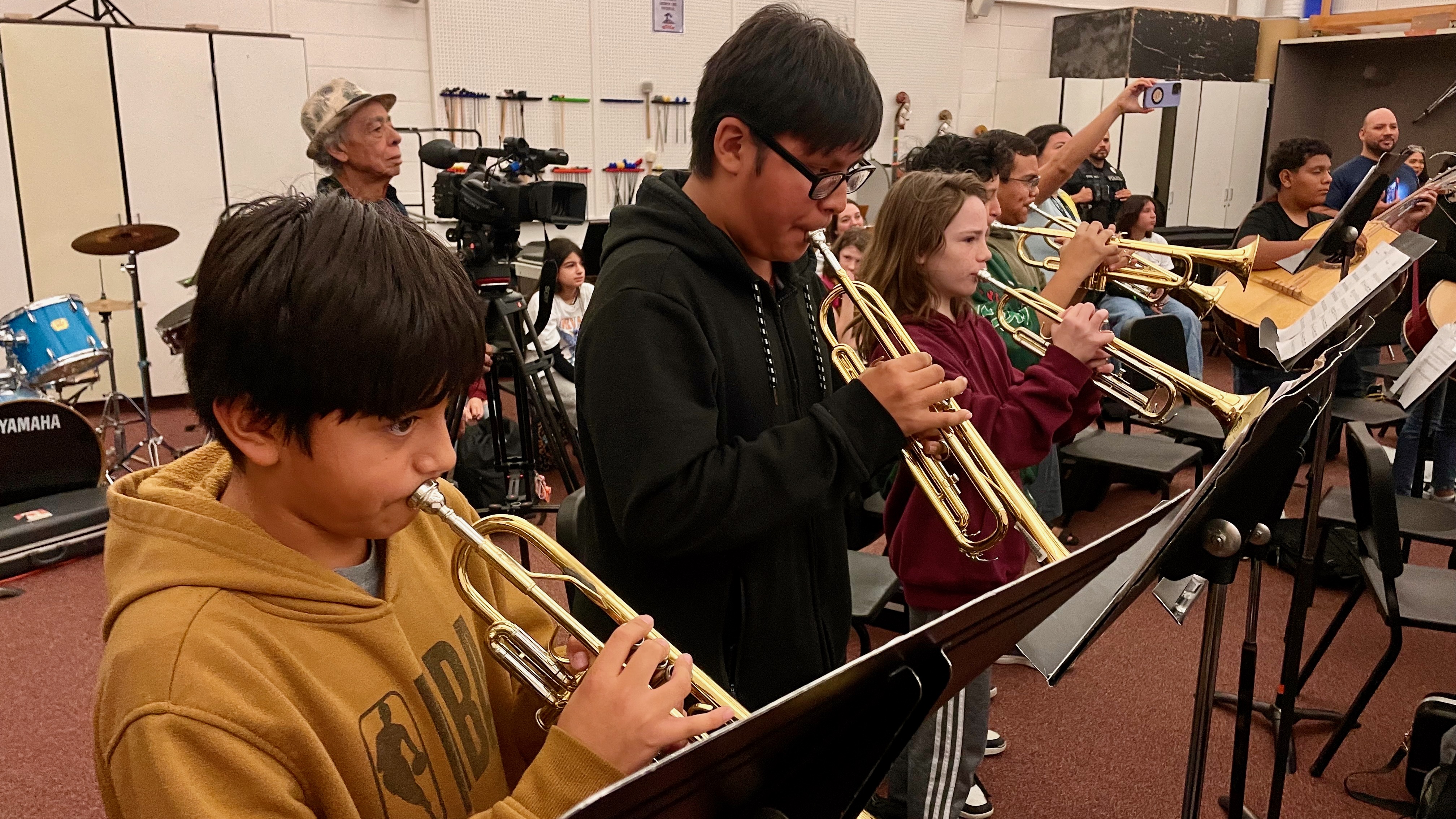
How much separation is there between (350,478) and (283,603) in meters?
0.12

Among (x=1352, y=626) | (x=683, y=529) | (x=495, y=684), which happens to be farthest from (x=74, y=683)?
(x=1352, y=626)

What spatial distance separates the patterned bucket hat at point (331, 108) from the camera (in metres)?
3.27

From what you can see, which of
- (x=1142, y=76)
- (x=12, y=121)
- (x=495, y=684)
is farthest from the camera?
(x=1142, y=76)

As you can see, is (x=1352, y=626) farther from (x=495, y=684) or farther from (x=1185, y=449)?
(x=495, y=684)

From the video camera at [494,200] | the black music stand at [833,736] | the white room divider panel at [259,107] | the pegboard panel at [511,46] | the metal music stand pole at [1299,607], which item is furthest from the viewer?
the pegboard panel at [511,46]

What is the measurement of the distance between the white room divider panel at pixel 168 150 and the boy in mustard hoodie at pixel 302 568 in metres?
5.04

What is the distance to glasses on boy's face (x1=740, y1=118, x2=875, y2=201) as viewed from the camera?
1259 millimetres

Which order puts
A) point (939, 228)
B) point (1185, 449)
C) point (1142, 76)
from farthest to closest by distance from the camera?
point (1142, 76) → point (1185, 449) → point (939, 228)

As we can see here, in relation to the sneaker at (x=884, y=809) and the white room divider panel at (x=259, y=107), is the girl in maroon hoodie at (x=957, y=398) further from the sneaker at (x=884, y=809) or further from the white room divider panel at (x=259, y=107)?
the white room divider panel at (x=259, y=107)

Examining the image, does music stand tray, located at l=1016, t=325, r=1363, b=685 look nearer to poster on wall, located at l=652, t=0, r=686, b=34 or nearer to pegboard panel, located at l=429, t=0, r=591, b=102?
pegboard panel, located at l=429, t=0, r=591, b=102

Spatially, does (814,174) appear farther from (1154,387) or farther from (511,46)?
(511,46)

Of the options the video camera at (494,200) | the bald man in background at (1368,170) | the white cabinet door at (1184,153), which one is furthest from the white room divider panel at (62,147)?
the white cabinet door at (1184,153)

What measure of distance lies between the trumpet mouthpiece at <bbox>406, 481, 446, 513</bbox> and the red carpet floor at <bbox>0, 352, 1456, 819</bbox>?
1.89m

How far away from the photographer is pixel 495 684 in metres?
1.15
